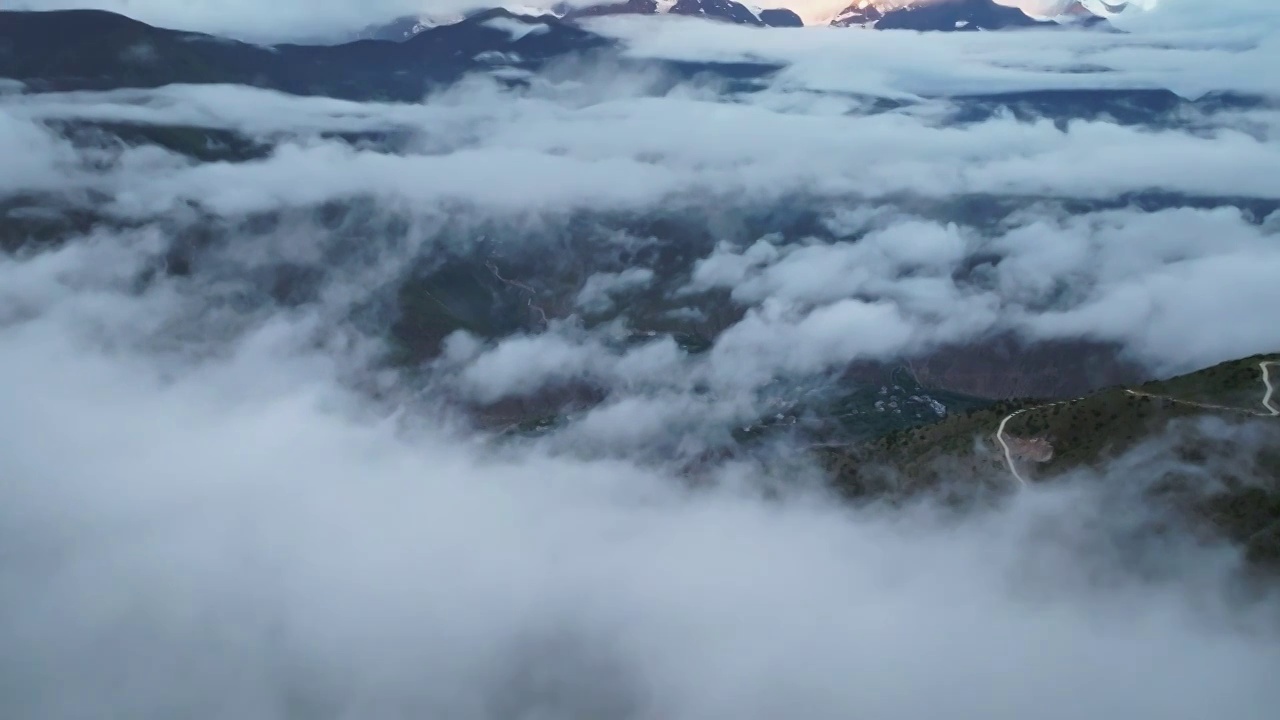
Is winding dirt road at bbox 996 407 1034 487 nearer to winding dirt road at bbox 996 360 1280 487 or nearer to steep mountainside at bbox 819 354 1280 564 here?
winding dirt road at bbox 996 360 1280 487

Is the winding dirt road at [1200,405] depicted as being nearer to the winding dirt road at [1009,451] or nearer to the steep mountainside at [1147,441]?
the winding dirt road at [1009,451]

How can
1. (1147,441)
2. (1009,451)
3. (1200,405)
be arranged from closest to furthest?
(1147,441)
(1200,405)
(1009,451)

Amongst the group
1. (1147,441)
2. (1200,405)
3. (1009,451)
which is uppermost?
(1200,405)

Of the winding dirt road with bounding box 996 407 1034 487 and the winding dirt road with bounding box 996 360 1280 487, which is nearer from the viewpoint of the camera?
the winding dirt road with bounding box 996 360 1280 487

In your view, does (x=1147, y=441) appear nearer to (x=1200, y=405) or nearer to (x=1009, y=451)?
(x=1200, y=405)

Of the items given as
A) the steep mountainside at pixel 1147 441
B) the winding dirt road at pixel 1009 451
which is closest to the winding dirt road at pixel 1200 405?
the winding dirt road at pixel 1009 451

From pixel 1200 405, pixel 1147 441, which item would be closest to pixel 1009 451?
pixel 1147 441

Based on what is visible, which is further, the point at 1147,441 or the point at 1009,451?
the point at 1009,451

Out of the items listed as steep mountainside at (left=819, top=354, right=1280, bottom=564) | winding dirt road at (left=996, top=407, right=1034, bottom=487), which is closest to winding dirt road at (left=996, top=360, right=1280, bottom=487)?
winding dirt road at (left=996, top=407, right=1034, bottom=487)

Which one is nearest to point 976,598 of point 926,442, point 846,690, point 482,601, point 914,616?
point 914,616

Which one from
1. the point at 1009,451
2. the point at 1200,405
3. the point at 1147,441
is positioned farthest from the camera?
the point at 1009,451

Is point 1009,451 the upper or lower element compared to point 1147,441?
lower
